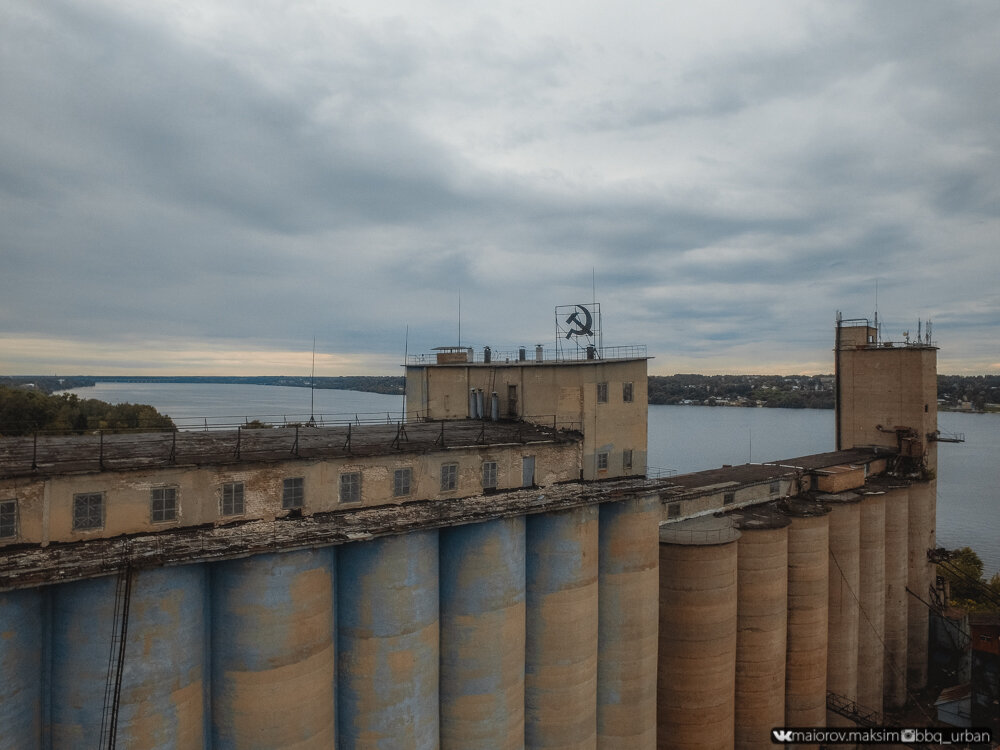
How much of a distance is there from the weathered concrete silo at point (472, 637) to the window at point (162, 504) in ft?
26.6

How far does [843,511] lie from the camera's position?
121ft

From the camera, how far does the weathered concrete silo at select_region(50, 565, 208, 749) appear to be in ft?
47.9

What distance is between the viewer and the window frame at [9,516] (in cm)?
1483

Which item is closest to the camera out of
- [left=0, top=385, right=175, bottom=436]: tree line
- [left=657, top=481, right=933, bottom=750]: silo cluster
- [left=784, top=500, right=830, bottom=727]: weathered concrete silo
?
[left=657, top=481, right=933, bottom=750]: silo cluster

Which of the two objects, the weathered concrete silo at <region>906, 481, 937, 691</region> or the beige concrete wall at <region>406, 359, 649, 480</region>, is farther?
the weathered concrete silo at <region>906, 481, 937, 691</region>

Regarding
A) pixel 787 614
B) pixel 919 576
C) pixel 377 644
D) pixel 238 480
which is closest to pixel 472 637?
pixel 377 644

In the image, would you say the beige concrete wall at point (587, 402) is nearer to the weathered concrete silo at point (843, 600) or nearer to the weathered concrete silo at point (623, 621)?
the weathered concrete silo at point (623, 621)

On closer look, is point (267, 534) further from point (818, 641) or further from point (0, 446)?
point (818, 641)

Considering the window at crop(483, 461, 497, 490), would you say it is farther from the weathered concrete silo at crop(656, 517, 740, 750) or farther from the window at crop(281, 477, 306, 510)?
the weathered concrete silo at crop(656, 517, 740, 750)

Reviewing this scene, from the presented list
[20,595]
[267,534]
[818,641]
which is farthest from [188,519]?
[818,641]

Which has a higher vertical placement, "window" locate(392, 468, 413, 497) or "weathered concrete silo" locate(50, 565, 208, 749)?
"window" locate(392, 468, 413, 497)

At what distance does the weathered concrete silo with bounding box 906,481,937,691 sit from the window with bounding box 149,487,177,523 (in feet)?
154

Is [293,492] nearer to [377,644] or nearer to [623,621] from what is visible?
[377,644]

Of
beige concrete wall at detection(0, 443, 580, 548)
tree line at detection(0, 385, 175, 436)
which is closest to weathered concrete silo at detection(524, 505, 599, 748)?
beige concrete wall at detection(0, 443, 580, 548)
